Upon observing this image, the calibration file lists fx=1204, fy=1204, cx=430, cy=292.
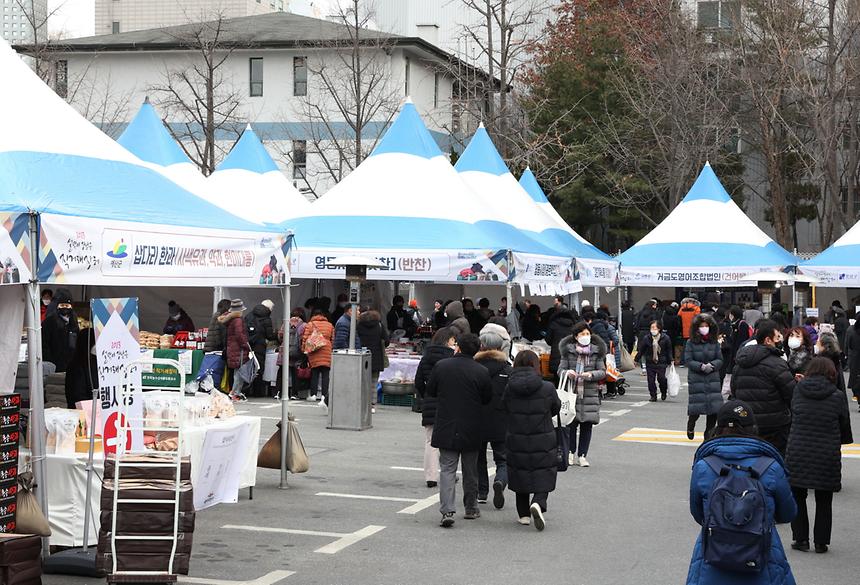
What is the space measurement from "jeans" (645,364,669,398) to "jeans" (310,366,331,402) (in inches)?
260

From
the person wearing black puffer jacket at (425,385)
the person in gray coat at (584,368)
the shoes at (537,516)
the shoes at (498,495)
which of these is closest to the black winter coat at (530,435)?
the shoes at (537,516)

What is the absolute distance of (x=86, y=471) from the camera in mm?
9539

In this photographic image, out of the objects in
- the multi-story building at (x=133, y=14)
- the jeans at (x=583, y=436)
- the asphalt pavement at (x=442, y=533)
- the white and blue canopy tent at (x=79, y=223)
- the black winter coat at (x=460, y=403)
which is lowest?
the asphalt pavement at (x=442, y=533)

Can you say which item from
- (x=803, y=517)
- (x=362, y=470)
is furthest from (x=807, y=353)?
(x=362, y=470)

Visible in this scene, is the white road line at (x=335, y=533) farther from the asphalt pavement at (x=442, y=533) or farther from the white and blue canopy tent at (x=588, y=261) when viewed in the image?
the white and blue canopy tent at (x=588, y=261)

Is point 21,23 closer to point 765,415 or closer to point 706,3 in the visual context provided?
point 706,3

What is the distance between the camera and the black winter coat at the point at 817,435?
1016 cm

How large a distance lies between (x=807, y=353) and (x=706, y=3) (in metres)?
45.9

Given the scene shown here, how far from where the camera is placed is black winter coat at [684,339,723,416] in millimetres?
16219

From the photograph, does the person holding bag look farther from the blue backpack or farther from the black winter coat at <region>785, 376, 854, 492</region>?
the blue backpack

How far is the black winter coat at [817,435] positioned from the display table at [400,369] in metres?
11.5

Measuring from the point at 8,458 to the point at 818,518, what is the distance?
6676mm

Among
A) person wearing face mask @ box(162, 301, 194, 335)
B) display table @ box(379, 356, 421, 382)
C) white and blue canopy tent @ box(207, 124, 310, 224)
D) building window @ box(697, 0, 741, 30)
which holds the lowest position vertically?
display table @ box(379, 356, 421, 382)

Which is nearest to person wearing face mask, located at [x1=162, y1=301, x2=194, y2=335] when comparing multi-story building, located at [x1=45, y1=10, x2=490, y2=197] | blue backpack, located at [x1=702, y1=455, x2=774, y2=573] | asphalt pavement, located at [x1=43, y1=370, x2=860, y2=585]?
asphalt pavement, located at [x1=43, y1=370, x2=860, y2=585]
